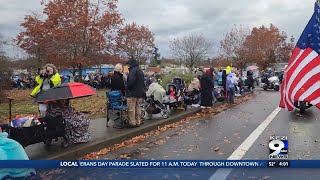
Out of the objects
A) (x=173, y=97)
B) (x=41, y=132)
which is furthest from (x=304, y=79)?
(x=173, y=97)

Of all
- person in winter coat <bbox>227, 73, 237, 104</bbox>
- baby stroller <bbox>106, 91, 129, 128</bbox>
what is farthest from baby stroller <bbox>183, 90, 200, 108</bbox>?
baby stroller <bbox>106, 91, 129, 128</bbox>

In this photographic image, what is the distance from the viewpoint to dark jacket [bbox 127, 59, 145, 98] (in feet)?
36.3

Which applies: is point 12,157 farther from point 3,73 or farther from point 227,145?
point 3,73

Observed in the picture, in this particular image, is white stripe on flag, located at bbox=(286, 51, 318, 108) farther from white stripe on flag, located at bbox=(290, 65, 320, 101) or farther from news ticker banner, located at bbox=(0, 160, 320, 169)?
news ticker banner, located at bbox=(0, 160, 320, 169)

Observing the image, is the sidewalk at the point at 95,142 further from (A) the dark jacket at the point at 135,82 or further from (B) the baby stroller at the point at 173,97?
(B) the baby stroller at the point at 173,97

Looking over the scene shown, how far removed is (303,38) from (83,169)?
3172 mm

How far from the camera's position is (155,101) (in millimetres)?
13406

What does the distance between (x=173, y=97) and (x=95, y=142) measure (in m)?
6.95

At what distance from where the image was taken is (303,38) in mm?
4906

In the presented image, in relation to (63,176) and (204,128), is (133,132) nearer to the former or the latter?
(204,128)

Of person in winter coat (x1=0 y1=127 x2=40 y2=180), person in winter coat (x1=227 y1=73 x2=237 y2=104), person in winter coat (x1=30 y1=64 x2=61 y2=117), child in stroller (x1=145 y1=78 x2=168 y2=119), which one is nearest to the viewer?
person in winter coat (x1=0 y1=127 x2=40 y2=180)

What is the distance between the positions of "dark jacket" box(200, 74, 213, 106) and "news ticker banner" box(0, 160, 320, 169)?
1367cm

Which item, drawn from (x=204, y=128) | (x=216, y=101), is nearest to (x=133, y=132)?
(x=204, y=128)

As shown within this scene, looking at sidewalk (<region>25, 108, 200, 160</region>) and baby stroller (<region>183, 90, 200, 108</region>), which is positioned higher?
baby stroller (<region>183, 90, 200, 108</region>)
